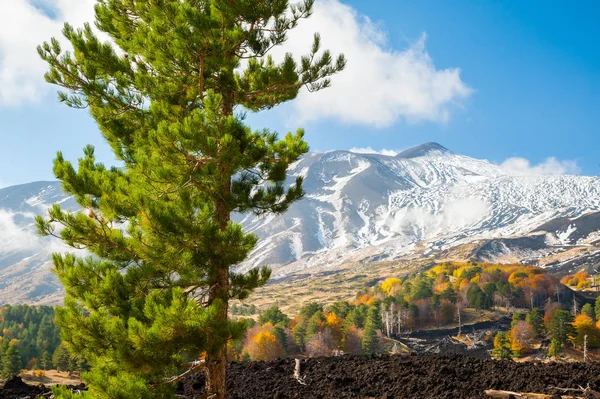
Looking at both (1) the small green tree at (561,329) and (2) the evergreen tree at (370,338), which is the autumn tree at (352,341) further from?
(1) the small green tree at (561,329)

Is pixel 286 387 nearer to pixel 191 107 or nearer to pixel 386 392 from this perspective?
pixel 386 392

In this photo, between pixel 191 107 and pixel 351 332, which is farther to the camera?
pixel 351 332

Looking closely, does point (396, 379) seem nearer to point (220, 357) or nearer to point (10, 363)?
point (220, 357)

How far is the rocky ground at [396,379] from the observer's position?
8477 millimetres

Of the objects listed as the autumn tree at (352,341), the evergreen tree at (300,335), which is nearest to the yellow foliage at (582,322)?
the autumn tree at (352,341)

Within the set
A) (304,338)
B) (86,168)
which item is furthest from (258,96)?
(304,338)

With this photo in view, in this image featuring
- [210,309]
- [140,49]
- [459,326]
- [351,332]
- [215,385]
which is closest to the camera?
[210,309]

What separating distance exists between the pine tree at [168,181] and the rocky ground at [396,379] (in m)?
1.87

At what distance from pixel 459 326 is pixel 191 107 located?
7555cm

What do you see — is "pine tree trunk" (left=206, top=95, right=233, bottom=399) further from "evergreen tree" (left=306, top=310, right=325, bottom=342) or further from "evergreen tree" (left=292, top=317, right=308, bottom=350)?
"evergreen tree" (left=292, top=317, right=308, bottom=350)

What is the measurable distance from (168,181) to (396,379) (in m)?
5.89

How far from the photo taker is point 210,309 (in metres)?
6.78

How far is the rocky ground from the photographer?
27.8 ft

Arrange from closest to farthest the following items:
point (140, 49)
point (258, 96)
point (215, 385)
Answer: point (215, 385), point (140, 49), point (258, 96)
